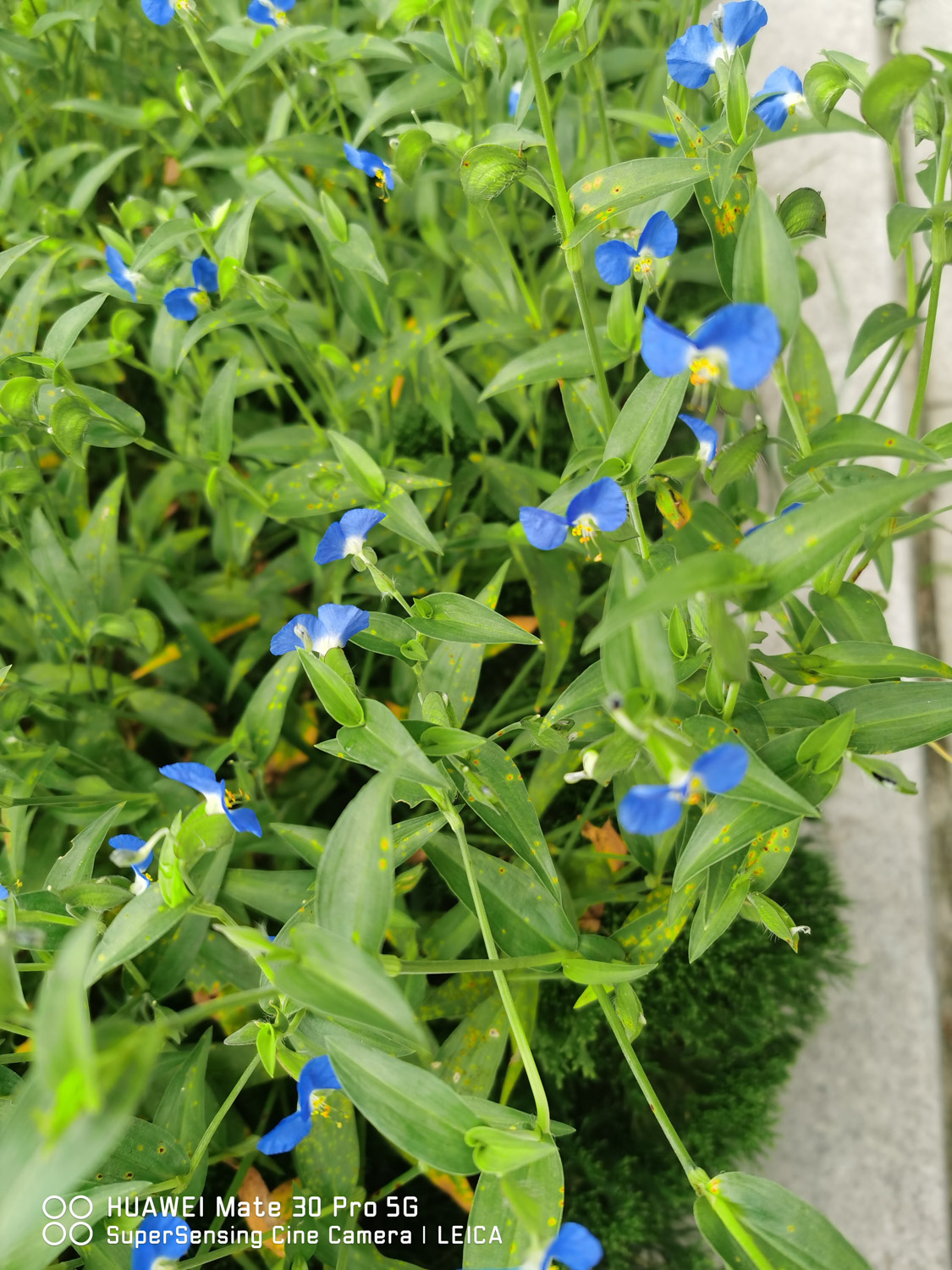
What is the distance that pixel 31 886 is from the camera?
1126mm

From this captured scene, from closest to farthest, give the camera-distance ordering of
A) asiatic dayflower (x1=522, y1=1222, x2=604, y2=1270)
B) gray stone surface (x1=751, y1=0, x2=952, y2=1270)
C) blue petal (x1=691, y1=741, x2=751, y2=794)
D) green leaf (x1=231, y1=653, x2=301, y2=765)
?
1. blue petal (x1=691, y1=741, x2=751, y2=794)
2. asiatic dayflower (x1=522, y1=1222, x2=604, y2=1270)
3. green leaf (x1=231, y1=653, x2=301, y2=765)
4. gray stone surface (x1=751, y1=0, x2=952, y2=1270)

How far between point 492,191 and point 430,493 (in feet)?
1.68

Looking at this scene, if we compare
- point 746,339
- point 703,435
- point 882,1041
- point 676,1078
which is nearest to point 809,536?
point 746,339

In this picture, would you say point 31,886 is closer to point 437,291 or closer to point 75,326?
point 75,326

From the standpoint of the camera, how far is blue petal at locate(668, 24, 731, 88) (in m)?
0.82

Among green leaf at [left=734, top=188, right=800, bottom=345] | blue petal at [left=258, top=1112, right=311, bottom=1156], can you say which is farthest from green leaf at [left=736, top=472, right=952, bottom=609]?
blue petal at [left=258, top=1112, right=311, bottom=1156]

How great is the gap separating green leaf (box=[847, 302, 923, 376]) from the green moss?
2.41 feet

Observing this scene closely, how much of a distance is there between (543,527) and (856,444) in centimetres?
24

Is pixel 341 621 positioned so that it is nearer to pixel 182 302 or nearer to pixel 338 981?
pixel 338 981

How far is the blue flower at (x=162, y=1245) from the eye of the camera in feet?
2.45

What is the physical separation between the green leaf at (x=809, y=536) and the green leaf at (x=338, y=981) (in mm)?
322

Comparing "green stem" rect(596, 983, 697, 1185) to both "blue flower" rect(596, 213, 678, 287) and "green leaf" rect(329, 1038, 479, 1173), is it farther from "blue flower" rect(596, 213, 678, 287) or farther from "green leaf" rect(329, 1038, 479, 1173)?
"blue flower" rect(596, 213, 678, 287)

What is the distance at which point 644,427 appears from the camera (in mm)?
740

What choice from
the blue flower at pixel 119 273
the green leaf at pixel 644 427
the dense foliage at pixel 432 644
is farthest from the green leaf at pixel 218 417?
the green leaf at pixel 644 427
